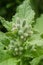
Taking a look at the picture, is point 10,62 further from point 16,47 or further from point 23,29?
point 23,29

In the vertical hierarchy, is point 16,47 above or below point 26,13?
below

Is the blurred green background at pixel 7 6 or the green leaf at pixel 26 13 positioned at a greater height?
the blurred green background at pixel 7 6

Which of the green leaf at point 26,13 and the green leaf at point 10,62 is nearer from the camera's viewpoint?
the green leaf at point 10,62

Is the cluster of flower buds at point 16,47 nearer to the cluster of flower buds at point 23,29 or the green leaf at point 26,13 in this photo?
the cluster of flower buds at point 23,29

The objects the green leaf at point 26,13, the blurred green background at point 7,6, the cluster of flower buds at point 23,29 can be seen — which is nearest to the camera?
the cluster of flower buds at point 23,29

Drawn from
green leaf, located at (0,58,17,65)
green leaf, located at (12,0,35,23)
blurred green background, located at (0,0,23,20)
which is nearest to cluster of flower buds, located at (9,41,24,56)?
green leaf, located at (0,58,17,65)

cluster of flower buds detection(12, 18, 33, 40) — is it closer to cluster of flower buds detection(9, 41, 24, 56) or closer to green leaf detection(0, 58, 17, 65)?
cluster of flower buds detection(9, 41, 24, 56)

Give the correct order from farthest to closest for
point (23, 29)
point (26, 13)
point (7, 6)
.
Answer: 1. point (7, 6)
2. point (26, 13)
3. point (23, 29)

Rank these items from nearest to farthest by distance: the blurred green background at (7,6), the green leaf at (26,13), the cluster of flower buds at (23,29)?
1. the cluster of flower buds at (23,29)
2. the green leaf at (26,13)
3. the blurred green background at (7,6)

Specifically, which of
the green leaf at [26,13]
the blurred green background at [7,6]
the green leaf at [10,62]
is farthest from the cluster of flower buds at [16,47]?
the blurred green background at [7,6]

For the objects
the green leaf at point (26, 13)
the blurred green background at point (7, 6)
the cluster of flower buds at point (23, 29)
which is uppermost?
the blurred green background at point (7, 6)

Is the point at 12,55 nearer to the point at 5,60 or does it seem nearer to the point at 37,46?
the point at 5,60

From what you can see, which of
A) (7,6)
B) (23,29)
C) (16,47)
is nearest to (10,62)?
(16,47)

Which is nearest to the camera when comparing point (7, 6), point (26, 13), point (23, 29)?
point (23, 29)
